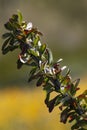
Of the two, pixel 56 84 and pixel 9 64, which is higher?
pixel 9 64

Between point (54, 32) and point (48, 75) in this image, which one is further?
point (54, 32)

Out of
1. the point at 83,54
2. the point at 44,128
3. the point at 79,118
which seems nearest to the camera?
the point at 79,118

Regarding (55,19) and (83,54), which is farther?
(55,19)

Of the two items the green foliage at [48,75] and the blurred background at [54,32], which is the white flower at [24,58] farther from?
the blurred background at [54,32]

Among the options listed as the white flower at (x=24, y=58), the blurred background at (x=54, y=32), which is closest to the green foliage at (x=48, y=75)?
the white flower at (x=24, y=58)

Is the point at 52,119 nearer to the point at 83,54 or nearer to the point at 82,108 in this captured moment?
the point at 82,108

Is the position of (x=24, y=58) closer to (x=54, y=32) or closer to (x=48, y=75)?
(x=48, y=75)

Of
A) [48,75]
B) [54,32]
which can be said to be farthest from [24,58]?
[54,32]

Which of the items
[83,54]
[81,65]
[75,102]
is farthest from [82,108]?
[83,54]

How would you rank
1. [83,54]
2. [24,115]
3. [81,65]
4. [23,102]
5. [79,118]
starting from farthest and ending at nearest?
[83,54] < [81,65] < [23,102] < [24,115] < [79,118]
